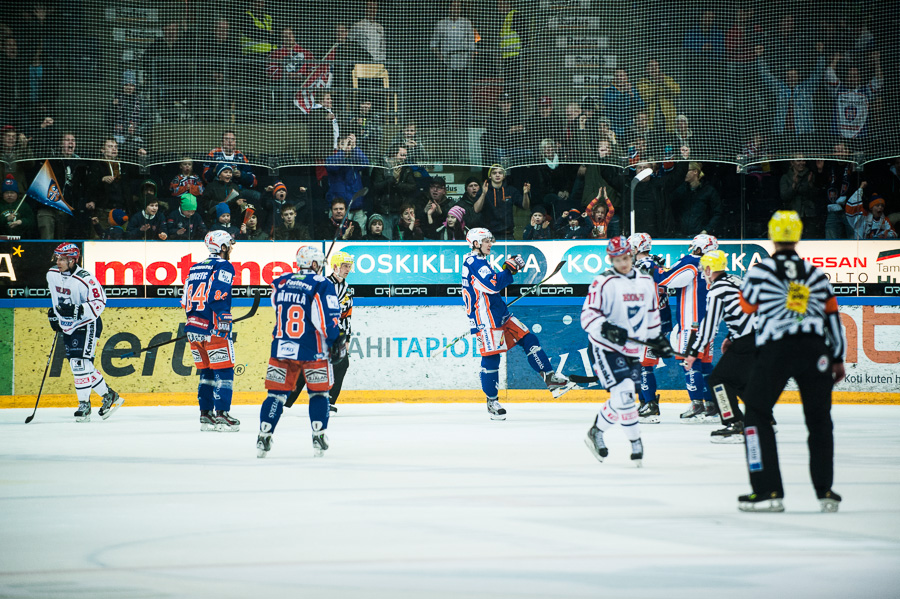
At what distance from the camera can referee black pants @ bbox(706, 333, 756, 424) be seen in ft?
→ 23.2

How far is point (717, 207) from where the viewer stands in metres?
12.0

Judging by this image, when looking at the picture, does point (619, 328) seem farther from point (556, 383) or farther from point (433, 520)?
point (556, 383)

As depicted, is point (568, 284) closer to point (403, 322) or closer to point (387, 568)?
point (403, 322)

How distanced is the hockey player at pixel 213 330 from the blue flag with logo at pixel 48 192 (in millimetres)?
4099

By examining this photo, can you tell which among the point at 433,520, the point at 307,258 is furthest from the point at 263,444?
the point at 433,520

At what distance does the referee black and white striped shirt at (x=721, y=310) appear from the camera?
7468mm

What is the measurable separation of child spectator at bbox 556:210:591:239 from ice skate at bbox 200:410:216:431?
17.3ft

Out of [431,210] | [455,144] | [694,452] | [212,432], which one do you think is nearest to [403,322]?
[431,210]

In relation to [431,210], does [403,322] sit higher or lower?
lower

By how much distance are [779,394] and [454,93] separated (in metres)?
8.84

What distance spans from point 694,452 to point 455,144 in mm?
6586

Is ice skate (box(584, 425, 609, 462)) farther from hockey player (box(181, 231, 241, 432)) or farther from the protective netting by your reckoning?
the protective netting

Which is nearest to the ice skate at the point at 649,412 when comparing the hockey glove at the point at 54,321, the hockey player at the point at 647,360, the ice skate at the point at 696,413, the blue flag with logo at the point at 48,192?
the hockey player at the point at 647,360

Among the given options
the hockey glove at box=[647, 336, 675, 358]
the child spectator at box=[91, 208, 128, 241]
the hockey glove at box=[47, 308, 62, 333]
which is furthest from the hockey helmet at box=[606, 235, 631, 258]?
Result: the child spectator at box=[91, 208, 128, 241]
